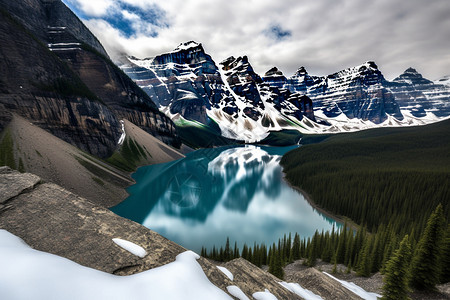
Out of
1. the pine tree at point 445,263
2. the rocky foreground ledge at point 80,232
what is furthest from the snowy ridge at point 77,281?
the pine tree at point 445,263

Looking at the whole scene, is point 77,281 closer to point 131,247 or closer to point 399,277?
point 131,247

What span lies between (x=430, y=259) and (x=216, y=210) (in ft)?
98.4

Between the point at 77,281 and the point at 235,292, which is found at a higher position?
the point at 77,281

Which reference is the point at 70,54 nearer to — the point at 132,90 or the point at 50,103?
the point at 132,90

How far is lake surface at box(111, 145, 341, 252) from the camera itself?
27.6 metres

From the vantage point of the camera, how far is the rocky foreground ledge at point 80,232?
3.73m

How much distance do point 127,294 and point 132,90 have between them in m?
98.6

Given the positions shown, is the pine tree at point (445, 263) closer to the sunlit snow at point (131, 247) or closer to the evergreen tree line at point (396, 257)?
the evergreen tree line at point (396, 257)

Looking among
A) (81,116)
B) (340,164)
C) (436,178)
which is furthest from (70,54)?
(436,178)

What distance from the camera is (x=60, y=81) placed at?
48.1 m

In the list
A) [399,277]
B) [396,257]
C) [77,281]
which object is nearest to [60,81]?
[77,281]

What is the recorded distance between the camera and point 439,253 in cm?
1117

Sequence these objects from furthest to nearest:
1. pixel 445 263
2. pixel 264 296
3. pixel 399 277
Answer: pixel 445 263 < pixel 399 277 < pixel 264 296

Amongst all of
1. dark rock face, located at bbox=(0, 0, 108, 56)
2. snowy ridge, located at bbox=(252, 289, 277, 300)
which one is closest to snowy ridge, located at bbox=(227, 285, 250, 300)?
snowy ridge, located at bbox=(252, 289, 277, 300)
